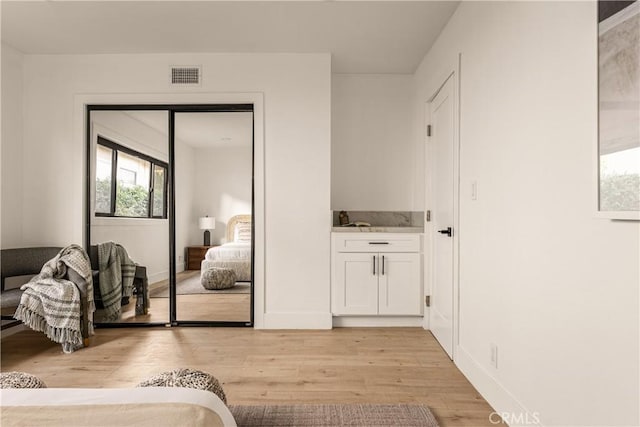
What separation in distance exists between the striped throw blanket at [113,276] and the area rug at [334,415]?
2.13 meters

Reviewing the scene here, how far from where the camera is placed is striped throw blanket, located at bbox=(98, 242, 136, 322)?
358 cm

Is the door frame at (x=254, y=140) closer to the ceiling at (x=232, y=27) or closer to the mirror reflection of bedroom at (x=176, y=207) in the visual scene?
the mirror reflection of bedroom at (x=176, y=207)

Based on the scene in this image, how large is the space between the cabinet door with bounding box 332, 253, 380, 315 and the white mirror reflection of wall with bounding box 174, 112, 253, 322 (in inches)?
34.2

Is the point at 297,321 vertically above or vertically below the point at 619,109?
below

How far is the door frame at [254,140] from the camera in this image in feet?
11.7

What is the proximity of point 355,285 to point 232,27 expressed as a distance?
2534mm

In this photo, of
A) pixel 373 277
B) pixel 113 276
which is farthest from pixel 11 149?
pixel 373 277

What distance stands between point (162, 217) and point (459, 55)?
295 centimetres

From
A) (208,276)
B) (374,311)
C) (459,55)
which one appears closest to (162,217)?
(208,276)

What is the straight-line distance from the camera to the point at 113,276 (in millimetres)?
3598

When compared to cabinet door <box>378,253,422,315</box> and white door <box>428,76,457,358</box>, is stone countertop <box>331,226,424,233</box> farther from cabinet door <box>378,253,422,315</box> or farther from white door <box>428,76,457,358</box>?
white door <box>428,76,457,358</box>

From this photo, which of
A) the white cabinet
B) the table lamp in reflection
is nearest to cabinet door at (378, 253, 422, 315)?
the white cabinet

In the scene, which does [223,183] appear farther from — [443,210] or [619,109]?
[619,109]

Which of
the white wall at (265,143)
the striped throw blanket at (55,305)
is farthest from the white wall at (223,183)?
the striped throw blanket at (55,305)
